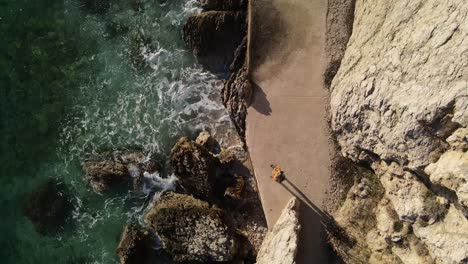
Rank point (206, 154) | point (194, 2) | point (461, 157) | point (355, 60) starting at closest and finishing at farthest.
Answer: point (461, 157) < point (355, 60) < point (206, 154) < point (194, 2)

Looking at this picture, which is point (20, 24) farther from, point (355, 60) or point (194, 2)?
point (355, 60)

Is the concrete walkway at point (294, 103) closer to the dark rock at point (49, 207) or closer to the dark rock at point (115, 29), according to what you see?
the dark rock at point (115, 29)

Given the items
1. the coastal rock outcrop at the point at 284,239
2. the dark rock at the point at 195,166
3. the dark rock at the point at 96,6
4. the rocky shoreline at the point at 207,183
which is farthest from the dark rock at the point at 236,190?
the dark rock at the point at 96,6

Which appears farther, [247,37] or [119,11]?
[119,11]

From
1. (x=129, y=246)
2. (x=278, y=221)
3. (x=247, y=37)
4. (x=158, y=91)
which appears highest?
(x=247, y=37)

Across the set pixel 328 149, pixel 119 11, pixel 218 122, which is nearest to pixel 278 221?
pixel 328 149

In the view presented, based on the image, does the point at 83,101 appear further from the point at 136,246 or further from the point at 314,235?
the point at 314,235

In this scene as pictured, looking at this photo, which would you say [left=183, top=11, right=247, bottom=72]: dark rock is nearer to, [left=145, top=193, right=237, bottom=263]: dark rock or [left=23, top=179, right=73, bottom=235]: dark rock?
[left=145, top=193, right=237, bottom=263]: dark rock
